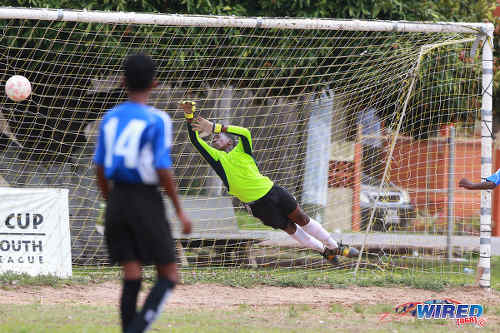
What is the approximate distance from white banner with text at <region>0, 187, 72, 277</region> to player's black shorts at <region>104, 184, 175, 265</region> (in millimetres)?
4554

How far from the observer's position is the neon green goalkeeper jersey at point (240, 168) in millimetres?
7297

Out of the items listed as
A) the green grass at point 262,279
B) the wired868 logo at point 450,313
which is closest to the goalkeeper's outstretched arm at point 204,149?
the green grass at point 262,279

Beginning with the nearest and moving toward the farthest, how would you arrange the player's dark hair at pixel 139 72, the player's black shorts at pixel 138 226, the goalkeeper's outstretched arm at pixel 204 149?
the player's black shorts at pixel 138 226
the player's dark hair at pixel 139 72
the goalkeeper's outstretched arm at pixel 204 149

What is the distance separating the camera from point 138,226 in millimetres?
3867

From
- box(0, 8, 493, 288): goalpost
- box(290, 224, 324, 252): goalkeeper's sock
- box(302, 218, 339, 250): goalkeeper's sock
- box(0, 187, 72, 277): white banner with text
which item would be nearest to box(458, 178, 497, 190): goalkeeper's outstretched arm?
box(0, 8, 493, 288): goalpost

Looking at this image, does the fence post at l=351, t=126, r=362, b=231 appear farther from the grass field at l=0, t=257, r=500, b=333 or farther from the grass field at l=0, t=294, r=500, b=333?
the grass field at l=0, t=294, r=500, b=333

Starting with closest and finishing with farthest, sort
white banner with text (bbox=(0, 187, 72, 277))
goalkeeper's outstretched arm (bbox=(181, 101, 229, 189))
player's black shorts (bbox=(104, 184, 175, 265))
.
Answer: player's black shorts (bbox=(104, 184, 175, 265)), goalkeeper's outstretched arm (bbox=(181, 101, 229, 189)), white banner with text (bbox=(0, 187, 72, 277))

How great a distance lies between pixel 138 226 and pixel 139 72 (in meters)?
0.93

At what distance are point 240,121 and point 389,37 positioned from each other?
423 centimetres

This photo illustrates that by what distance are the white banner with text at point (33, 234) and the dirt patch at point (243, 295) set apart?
0.71m

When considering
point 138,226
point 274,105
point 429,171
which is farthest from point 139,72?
point 429,171

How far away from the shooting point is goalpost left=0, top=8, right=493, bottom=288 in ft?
29.0

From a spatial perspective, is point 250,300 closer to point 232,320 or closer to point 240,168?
point 232,320

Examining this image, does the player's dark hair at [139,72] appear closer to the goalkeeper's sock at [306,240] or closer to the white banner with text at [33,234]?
the goalkeeper's sock at [306,240]
